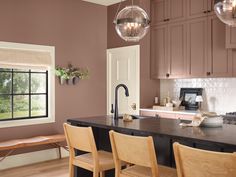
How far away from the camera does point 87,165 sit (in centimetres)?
261

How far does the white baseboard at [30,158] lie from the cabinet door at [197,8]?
11.4 ft

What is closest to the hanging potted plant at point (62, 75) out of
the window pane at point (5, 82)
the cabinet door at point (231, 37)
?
the window pane at point (5, 82)

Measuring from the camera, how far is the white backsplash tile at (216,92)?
16.3 ft

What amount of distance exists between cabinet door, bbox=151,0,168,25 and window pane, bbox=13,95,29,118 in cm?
292

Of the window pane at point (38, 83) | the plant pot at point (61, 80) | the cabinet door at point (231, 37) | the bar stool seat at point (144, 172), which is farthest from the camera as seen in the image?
the plant pot at point (61, 80)

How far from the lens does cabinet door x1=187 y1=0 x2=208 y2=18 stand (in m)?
4.97

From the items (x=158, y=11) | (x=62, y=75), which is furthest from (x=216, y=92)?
(x=62, y=75)

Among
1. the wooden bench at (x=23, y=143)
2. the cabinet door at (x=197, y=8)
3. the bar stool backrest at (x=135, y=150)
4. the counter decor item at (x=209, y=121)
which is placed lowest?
the wooden bench at (x=23, y=143)

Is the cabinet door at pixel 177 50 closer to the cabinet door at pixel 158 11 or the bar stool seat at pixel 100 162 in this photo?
the cabinet door at pixel 158 11

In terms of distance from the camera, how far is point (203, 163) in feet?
5.54

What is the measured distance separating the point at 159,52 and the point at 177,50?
17.6 inches

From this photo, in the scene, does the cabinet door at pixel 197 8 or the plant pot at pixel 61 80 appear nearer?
the cabinet door at pixel 197 8

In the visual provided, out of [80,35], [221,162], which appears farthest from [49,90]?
[221,162]

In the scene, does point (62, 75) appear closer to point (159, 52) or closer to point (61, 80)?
point (61, 80)
